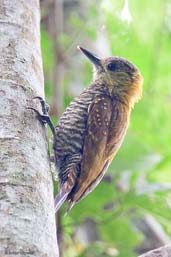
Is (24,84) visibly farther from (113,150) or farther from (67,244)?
(67,244)

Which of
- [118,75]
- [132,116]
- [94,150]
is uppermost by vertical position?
[118,75]

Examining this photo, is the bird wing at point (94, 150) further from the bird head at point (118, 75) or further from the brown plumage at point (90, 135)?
the bird head at point (118, 75)

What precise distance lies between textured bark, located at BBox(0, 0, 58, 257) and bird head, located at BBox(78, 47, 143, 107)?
3.61 ft

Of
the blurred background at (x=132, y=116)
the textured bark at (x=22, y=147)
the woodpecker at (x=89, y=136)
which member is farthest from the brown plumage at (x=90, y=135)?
the textured bark at (x=22, y=147)

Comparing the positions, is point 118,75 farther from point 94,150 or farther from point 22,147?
point 22,147

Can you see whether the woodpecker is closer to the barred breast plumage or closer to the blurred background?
the barred breast plumage

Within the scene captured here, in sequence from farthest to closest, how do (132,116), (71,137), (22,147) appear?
1. (132,116)
2. (71,137)
3. (22,147)

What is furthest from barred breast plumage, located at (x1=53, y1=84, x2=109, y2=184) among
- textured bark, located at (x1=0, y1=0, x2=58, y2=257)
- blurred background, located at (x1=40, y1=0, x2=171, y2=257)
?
textured bark, located at (x1=0, y1=0, x2=58, y2=257)

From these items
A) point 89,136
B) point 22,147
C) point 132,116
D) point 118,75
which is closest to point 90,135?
point 89,136

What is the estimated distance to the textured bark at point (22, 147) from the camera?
62.1 inches

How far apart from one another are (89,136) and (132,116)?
1356mm

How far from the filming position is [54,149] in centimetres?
310

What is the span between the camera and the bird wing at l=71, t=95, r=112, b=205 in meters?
2.92

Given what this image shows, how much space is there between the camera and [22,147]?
6.07 feet
